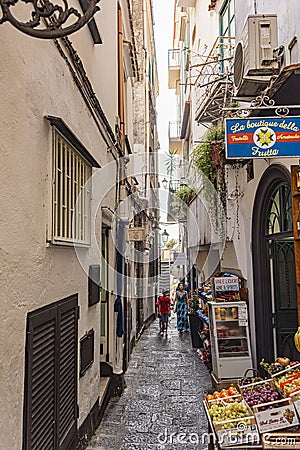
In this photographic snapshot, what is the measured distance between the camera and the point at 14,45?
297 centimetres

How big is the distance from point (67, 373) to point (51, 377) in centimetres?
66

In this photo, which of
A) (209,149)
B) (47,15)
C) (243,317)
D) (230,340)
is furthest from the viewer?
(209,149)

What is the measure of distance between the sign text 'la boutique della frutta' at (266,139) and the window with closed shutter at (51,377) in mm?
2283

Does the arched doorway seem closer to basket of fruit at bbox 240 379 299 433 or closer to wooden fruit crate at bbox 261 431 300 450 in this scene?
basket of fruit at bbox 240 379 299 433

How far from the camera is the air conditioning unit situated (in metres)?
4.74

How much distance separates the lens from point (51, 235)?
12.4ft

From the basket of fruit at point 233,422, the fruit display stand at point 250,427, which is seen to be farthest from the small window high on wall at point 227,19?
the basket of fruit at point 233,422

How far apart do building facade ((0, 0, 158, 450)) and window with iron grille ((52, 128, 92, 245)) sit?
1 cm

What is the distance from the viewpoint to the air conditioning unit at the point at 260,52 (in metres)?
4.74

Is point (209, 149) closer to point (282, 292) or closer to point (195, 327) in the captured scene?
point (282, 292)

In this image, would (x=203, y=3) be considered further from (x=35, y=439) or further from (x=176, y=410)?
(x=35, y=439)

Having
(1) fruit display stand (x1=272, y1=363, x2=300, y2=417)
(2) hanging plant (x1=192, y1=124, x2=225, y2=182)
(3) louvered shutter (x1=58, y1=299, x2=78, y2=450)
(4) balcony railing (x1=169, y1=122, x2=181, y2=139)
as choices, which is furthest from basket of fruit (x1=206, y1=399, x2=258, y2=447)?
(4) balcony railing (x1=169, y1=122, x2=181, y2=139)

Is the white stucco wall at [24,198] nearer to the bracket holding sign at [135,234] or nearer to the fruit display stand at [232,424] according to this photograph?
the fruit display stand at [232,424]

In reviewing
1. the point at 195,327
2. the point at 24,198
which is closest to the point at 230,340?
the point at 195,327
